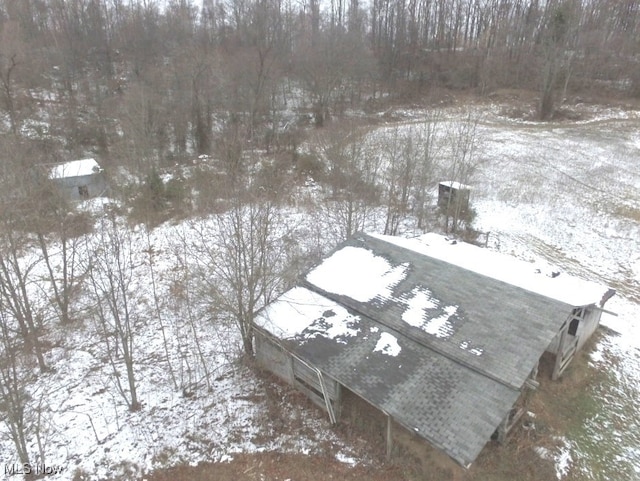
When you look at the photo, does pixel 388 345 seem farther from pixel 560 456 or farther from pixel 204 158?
pixel 204 158

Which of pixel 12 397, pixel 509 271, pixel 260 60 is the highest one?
pixel 260 60

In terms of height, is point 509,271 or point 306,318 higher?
point 509,271

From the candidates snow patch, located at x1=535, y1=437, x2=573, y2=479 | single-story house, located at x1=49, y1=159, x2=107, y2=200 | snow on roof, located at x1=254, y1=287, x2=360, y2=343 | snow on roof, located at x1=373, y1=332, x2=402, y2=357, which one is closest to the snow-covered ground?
snow patch, located at x1=535, y1=437, x2=573, y2=479

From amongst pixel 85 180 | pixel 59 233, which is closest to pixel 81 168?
pixel 85 180

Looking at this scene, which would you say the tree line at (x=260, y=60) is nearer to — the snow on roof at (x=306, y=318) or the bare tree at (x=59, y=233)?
the bare tree at (x=59, y=233)

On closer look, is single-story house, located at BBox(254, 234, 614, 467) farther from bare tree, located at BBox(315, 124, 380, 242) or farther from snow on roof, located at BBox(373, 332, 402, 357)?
bare tree, located at BBox(315, 124, 380, 242)

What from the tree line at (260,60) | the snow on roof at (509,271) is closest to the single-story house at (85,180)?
the tree line at (260,60)
